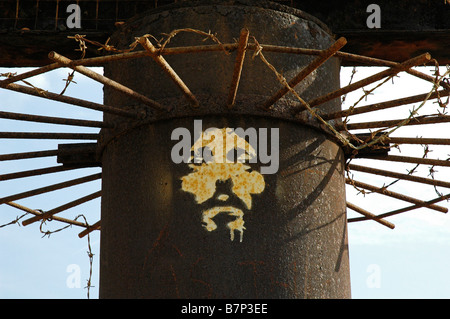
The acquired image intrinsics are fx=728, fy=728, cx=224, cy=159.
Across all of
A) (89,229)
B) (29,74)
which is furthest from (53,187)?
(29,74)

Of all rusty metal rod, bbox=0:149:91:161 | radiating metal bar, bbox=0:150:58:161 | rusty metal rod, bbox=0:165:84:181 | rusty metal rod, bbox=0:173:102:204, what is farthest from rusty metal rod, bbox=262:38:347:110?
rusty metal rod, bbox=0:173:102:204

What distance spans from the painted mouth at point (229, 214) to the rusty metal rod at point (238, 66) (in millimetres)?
1060

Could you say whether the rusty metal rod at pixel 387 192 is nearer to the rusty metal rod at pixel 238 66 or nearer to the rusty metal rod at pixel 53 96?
the rusty metal rod at pixel 238 66

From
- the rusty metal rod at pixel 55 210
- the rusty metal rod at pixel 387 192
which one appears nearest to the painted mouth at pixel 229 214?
the rusty metal rod at pixel 387 192

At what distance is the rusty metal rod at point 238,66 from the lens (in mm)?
6261

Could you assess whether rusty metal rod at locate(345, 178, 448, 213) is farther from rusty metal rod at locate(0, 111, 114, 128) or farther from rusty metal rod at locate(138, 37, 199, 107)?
rusty metal rod at locate(0, 111, 114, 128)

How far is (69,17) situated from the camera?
9.38 m

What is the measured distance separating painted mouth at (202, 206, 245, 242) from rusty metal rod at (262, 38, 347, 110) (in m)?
1.14

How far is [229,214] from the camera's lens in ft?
22.8

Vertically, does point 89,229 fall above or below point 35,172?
below

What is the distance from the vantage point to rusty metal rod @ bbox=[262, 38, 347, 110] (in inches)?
246

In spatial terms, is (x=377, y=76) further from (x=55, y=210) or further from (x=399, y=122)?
(x=55, y=210)

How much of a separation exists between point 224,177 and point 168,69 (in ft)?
3.90
